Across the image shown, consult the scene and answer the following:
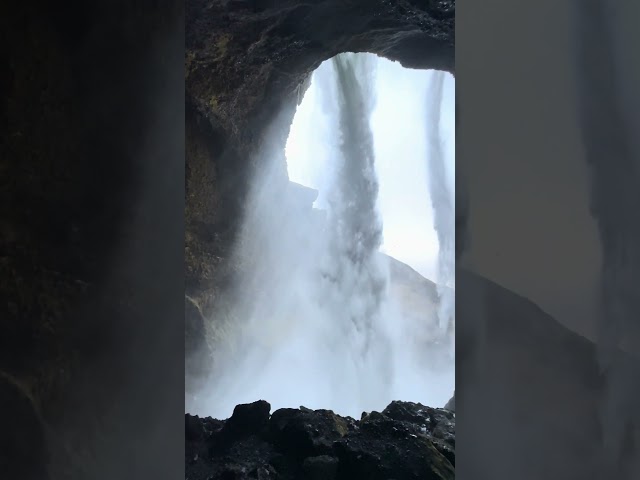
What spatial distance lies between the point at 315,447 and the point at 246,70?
2876mm

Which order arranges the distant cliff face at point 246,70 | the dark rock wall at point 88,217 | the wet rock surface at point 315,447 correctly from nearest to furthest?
the dark rock wall at point 88,217 < the wet rock surface at point 315,447 < the distant cliff face at point 246,70

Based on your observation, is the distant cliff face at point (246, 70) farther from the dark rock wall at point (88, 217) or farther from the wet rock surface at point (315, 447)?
the dark rock wall at point (88, 217)

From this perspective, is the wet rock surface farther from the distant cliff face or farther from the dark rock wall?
the distant cliff face

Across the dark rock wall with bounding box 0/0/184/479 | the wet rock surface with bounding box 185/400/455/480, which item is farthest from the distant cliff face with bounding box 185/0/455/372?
the dark rock wall with bounding box 0/0/184/479

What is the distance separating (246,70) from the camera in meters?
3.77

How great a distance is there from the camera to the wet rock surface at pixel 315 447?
7.23 feet

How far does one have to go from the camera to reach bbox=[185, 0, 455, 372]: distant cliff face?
323cm

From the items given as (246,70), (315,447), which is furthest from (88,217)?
(246,70)

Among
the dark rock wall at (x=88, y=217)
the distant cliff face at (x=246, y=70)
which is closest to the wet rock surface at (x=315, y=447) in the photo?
the dark rock wall at (x=88, y=217)

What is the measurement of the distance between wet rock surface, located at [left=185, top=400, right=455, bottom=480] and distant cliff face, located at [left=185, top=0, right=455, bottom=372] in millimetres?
1649

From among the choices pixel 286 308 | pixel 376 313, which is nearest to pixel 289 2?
pixel 286 308

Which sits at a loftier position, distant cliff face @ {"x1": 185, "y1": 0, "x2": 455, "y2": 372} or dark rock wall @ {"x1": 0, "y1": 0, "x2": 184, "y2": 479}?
distant cliff face @ {"x1": 185, "y1": 0, "x2": 455, "y2": 372}

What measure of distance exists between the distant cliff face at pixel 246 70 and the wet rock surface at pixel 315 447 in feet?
5.41

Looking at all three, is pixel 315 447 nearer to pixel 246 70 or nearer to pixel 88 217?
pixel 88 217
